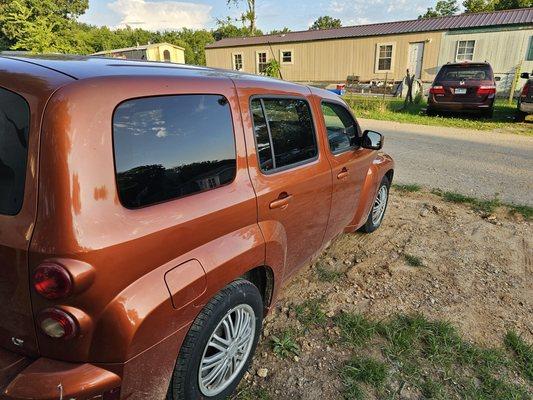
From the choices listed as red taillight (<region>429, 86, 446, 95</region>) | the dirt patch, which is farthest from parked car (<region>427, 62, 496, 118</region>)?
the dirt patch

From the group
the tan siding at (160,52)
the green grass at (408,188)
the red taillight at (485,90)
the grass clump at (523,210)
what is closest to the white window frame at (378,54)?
the red taillight at (485,90)

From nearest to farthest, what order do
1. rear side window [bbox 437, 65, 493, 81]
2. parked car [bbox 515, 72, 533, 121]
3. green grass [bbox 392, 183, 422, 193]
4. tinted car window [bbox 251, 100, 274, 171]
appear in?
Answer: 1. tinted car window [bbox 251, 100, 274, 171]
2. green grass [bbox 392, 183, 422, 193]
3. parked car [bbox 515, 72, 533, 121]
4. rear side window [bbox 437, 65, 493, 81]

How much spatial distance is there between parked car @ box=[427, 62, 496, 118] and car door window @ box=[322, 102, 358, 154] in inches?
423

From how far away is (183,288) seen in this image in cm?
170

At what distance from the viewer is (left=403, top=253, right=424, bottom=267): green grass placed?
390cm

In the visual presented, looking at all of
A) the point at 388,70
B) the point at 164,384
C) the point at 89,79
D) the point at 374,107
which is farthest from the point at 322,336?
the point at 388,70

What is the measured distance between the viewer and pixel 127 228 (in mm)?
1558

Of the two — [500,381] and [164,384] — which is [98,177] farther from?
[500,381]

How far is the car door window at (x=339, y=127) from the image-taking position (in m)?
3.22

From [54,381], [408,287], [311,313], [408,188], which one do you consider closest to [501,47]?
[408,188]

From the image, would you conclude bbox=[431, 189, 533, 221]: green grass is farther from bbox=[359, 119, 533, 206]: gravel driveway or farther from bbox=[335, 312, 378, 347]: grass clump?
bbox=[335, 312, 378, 347]: grass clump

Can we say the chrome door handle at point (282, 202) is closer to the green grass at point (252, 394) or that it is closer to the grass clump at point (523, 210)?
the green grass at point (252, 394)

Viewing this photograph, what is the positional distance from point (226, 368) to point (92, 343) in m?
0.96

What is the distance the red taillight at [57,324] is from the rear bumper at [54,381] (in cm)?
14
